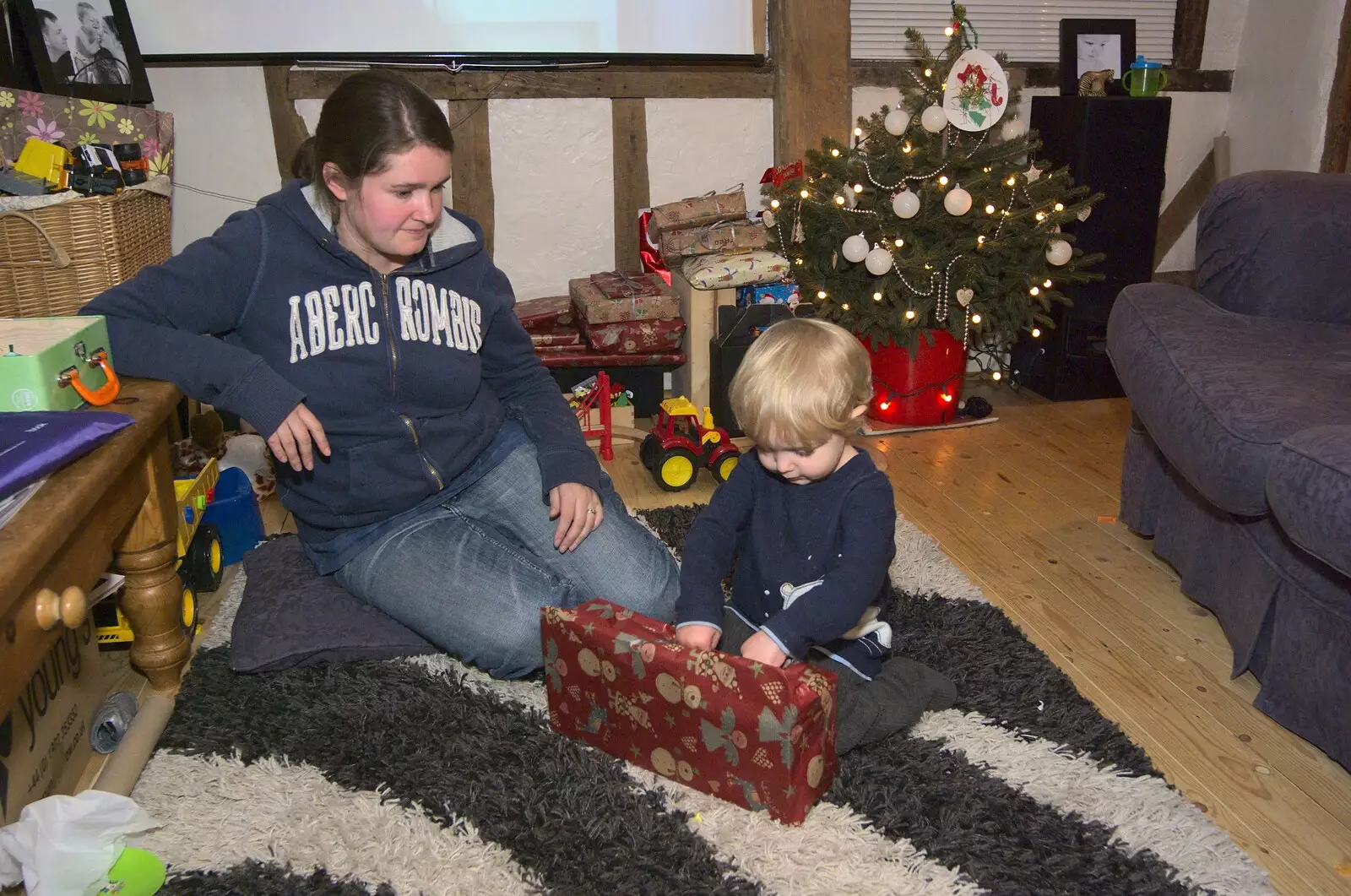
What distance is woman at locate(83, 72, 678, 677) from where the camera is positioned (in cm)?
156

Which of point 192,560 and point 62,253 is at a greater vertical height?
point 62,253

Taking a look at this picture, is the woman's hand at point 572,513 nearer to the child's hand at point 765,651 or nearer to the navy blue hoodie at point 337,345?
the navy blue hoodie at point 337,345

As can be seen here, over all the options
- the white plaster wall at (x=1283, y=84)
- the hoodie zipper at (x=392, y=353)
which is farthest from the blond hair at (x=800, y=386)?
the white plaster wall at (x=1283, y=84)

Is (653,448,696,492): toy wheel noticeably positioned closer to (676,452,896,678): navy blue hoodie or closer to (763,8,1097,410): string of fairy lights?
(763,8,1097,410): string of fairy lights

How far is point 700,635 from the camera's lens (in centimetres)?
152

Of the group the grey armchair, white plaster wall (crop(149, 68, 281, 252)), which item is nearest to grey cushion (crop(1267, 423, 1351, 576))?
the grey armchair

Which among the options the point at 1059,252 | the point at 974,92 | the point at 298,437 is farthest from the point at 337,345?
the point at 1059,252

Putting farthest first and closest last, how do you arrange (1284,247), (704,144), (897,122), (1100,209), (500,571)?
1. (704,144)
2. (1100,209)
3. (897,122)
4. (1284,247)
5. (500,571)

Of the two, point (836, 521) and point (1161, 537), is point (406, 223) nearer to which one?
point (836, 521)

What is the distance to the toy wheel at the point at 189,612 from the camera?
6.28 ft

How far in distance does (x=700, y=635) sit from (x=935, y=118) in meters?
1.95

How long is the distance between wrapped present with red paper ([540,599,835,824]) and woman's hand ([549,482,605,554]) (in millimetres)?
284

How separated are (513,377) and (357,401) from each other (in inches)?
13.8

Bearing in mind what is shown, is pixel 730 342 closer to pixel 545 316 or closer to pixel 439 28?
pixel 545 316
